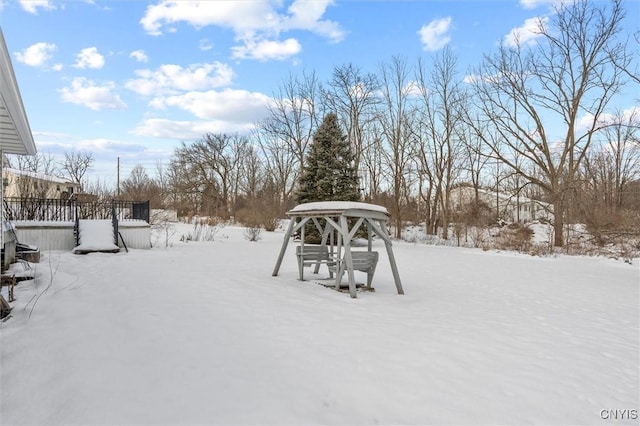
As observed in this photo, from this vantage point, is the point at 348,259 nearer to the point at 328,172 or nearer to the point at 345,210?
the point at 345,210

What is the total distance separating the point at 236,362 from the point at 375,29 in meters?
11.0

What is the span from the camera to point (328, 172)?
1697cm

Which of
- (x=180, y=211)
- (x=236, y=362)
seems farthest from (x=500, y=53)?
(x=180, y=211)

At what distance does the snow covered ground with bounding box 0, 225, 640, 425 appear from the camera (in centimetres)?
258

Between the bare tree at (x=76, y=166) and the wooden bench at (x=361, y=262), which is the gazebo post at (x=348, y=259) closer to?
the wooden bench at (x=361, y=262)

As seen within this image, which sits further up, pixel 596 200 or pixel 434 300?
pixel 596 200

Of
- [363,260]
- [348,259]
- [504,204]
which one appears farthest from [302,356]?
[504,204]

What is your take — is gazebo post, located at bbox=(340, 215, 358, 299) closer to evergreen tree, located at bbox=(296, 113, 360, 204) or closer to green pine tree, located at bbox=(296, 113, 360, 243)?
green pine tree, located at bbox=(296, 113, 360, 243)

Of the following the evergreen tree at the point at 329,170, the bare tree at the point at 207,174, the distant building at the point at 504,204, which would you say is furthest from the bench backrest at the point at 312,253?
the bare tree at the point at 207,174

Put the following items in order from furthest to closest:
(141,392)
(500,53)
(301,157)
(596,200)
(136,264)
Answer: (301,157) → (500,53) → (596,200) → (136,264) → (141,392)

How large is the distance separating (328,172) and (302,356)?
45.4 ft

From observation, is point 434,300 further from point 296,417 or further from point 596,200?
point 596,200

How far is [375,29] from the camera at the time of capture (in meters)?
11.6

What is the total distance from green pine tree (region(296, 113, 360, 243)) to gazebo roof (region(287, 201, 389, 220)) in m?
9.62
